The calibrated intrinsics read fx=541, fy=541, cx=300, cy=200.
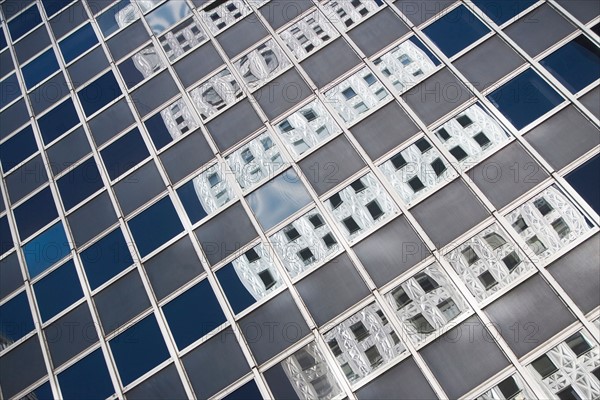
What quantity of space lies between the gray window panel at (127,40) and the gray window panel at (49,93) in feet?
8.90

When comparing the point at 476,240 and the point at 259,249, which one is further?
the point at 259,249

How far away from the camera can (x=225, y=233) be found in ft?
60.5

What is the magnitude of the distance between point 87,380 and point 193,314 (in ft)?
13.9

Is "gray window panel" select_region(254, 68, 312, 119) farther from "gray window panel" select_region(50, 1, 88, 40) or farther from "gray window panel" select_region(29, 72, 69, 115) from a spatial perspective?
"gray window panel" select_region(50, 1, 88, 40)

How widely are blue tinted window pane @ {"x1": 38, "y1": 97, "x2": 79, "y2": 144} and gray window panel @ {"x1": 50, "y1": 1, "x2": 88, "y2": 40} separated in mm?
4664

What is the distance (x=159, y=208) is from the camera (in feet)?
64.8

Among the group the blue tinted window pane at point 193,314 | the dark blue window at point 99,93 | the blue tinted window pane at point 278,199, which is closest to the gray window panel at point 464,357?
the blue tinted window pane at point 278,199

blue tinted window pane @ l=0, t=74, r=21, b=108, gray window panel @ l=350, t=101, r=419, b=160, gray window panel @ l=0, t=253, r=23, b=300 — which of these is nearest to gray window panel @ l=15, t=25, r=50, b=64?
blue tinted window pane @ l=0, t=74, r=21, b=108

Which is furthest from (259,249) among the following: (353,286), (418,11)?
(418,11)

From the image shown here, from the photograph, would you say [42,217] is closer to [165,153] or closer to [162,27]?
[165,153]

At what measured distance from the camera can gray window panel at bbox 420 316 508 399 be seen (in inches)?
583

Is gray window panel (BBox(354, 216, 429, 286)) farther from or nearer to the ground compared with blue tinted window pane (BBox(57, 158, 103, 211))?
nearer to the ground

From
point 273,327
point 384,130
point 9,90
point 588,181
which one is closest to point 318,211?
point 384,130

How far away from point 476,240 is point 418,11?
372 inches
